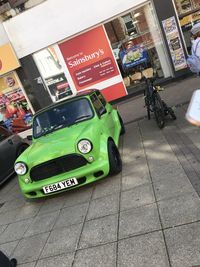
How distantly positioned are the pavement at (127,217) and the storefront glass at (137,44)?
6.10 meters

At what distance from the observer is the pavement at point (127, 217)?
3.77 meters

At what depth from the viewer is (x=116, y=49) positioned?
12977mm

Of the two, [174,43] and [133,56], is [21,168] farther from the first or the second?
[174,43]

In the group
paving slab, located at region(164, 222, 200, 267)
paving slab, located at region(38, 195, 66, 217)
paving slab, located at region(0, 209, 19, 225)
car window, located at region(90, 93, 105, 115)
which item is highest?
car window, located at region(90, 93, 105, 115)

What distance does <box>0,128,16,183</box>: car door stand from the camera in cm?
823

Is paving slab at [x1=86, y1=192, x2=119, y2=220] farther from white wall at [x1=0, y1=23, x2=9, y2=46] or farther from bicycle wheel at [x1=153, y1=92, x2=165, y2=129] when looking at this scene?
white wall at [x1=0, y1=23, x2=9, y2=46]

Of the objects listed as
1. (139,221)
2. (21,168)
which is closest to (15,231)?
(21,168)

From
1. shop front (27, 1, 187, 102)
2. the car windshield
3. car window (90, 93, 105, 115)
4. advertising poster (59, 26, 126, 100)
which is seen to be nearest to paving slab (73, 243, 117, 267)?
the car windshield

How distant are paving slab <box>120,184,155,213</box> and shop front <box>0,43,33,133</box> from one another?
30.5ft

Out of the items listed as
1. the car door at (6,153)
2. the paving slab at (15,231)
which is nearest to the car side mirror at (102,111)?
the paving slab at (15,231)

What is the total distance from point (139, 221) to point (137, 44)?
9.79 metres

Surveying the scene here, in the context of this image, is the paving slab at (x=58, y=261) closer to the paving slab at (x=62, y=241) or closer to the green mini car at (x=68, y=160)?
the paving slab at (x=62, y=241)

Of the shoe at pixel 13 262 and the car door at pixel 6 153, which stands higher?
the car door at pixel 6 153

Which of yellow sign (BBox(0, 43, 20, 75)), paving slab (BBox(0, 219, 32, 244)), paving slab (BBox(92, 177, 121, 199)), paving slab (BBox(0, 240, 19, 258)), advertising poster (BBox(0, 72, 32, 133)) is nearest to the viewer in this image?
paving slab (BBox(0, 240, 19, 258))
